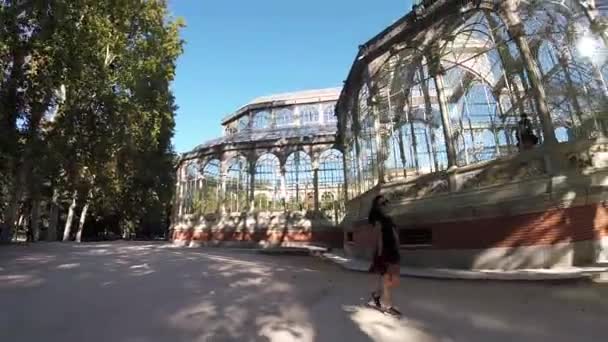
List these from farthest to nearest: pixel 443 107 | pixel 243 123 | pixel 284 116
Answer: pixel 243 123
pixel 284 116
pixel 443 107

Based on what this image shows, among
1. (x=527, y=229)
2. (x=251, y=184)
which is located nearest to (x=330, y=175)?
(x=251, y=184)

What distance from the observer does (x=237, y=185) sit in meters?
25.6

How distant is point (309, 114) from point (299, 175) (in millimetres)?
8187

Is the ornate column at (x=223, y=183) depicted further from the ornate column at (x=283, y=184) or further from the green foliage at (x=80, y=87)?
the green foliage at (x=80, y=87)

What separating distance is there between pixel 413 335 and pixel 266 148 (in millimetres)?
21954

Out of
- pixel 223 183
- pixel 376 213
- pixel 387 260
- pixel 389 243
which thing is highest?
pixel 223 183

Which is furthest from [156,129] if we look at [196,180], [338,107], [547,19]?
[547,19]

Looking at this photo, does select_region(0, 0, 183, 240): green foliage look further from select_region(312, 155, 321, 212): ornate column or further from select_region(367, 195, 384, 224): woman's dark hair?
select_region(367, 195, 384, 224): woman's dark hair

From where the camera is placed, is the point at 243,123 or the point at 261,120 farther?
the point at 243,123

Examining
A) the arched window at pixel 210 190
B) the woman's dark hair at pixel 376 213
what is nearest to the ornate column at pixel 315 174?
the arched window at pixel 210 190

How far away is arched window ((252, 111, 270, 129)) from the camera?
32281 millimetres

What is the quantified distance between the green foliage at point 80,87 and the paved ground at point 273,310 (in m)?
8.73

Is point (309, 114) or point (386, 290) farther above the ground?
point (309, 114)

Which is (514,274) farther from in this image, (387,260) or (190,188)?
(190,188)
